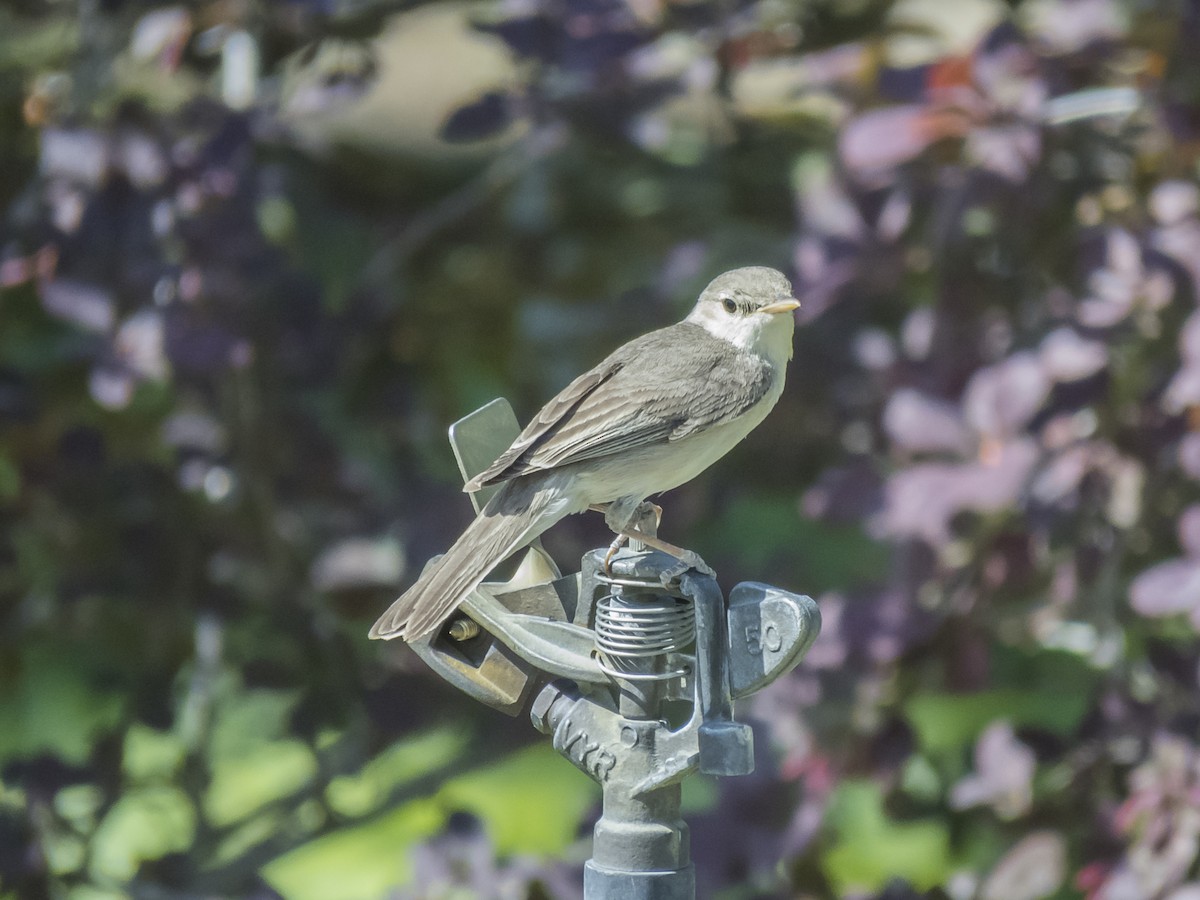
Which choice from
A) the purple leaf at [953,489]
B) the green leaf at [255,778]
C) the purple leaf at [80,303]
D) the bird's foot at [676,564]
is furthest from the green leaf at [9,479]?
the purple leaf at [953,489]

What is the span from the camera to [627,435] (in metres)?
2.21

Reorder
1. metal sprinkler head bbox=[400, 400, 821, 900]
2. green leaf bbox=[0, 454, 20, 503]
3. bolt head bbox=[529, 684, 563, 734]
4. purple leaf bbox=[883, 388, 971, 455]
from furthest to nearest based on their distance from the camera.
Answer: green leaf bbox=[0, 454, 20, 503] → purple leaf bbox=[883, 388, 971, 455] → bolt head bbox=[529, 684, 563, 734] → metal sprinkler head bbox=[400, 400, 821, 900]

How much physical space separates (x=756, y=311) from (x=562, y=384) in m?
1.58

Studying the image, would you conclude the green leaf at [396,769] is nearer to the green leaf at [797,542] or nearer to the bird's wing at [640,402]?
the green leaf at [797,542]

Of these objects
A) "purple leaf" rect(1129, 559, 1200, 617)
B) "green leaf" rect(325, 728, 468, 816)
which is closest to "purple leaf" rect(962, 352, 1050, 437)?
"purple leaf" rect(1129, 559, 1200, 617)

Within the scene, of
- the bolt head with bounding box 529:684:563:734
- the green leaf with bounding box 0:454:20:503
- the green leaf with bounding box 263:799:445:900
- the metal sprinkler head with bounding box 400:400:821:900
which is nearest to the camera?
the metal sprinkler head with bounding box 400:400:821:900

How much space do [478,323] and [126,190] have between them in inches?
68.9

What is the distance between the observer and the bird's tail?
6.12 feet

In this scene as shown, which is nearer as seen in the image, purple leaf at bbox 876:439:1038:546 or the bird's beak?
the bird's beak

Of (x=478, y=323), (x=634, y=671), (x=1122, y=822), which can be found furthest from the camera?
(x=478, y=323)

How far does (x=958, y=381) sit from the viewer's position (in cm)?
308

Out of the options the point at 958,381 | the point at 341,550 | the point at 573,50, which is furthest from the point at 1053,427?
the point at 341,550

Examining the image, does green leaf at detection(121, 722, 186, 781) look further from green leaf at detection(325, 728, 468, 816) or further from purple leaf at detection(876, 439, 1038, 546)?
purple leaf at detection(876, 439, 1038, 546)

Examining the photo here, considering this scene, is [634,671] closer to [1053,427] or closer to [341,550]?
[1053,427]
